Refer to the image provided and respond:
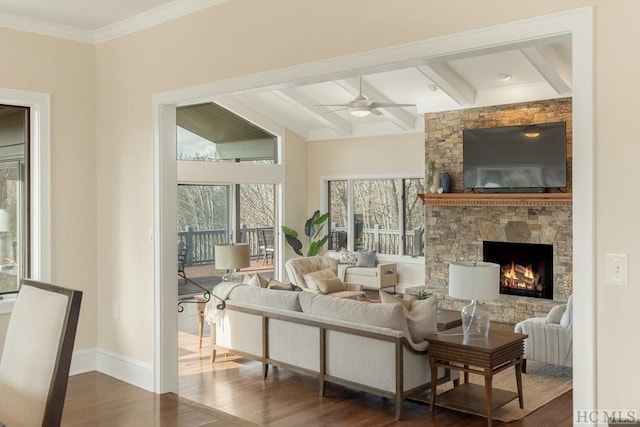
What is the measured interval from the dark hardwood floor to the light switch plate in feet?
7.52

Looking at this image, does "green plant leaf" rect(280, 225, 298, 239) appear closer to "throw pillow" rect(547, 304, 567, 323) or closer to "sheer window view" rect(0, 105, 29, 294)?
"throw pillow" rect(547, 304, 567, 323)

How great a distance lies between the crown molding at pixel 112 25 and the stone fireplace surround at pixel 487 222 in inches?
219

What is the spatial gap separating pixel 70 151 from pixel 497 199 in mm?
5779

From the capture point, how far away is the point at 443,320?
19.2 ft

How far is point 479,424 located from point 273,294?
2.10 m

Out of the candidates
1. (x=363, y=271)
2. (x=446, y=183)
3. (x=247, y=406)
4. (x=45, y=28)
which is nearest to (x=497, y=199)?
(x=446, y=183)

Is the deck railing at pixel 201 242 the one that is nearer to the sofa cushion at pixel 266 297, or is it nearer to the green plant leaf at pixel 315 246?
the green plant leaf at pixel 315 246

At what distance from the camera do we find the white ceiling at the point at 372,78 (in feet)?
14.9

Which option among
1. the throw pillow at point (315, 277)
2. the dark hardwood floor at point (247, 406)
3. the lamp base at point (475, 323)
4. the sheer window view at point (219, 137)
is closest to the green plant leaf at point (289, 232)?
the sheer window view at point (219, 137)

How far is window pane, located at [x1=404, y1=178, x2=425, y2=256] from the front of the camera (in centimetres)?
1078

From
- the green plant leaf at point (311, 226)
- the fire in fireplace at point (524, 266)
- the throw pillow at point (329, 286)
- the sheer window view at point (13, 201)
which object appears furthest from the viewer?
the green plant leaf at point (311, 226)

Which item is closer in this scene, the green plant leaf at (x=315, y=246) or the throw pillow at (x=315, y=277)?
the throw pillow at (x=315, y=277)

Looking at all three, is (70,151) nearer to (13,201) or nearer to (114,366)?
(13,201)

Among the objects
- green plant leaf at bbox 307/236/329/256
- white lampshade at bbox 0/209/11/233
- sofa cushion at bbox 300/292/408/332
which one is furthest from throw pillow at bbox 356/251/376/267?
white lampshade at bbox 0/209/11/233
